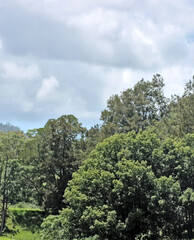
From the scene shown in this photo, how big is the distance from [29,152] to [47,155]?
2.65m

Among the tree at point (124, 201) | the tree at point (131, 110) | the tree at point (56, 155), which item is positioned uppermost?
the tree at point (131, 110)

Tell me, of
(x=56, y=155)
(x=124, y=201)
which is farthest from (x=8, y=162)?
(x=124, y=201)

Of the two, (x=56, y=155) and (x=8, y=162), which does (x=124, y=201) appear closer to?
(x=8, y=162)

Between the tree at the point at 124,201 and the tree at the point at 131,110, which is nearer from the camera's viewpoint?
the tree at the point at 124,201

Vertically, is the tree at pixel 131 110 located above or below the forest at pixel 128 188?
above

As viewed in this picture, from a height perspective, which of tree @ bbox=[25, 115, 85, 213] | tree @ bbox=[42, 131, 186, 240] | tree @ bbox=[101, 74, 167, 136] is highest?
tree @ bbox=[101, 74, 167, 136]

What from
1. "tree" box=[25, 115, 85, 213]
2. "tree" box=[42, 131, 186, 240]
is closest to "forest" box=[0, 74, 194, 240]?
"tree" box=[42, 131, 186, 240]

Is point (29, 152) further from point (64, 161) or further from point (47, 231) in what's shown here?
point (47, 231)

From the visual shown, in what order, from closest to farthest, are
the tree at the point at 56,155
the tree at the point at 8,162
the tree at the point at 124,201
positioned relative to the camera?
the tree at the point at 124,201 < the tree at the point at 8,162 < the tree at the point at 56,155

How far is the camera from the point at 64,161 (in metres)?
38.2

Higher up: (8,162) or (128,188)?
(8,162)

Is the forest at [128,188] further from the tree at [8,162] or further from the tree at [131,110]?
the tree at [131,110]

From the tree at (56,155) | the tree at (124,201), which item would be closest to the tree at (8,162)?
the tree at (56,155)

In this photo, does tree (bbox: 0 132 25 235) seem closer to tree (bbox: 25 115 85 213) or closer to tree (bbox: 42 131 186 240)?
tree (bbox: 25 115 85 213)
